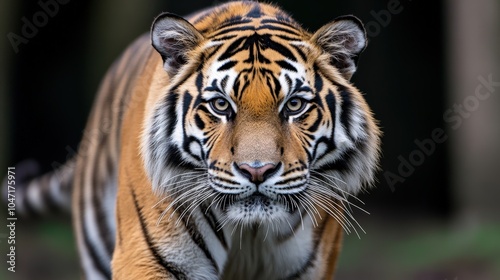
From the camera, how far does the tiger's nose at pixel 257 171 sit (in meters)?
2.69

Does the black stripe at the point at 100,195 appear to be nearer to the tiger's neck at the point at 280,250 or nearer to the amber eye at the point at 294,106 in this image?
the tiger's neck at the point at 280,250

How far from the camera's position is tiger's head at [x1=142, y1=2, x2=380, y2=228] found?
2.77m

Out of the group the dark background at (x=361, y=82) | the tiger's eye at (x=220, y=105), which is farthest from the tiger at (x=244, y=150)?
the dark background at (x=361, y=82)

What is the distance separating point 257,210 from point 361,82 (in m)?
5.09

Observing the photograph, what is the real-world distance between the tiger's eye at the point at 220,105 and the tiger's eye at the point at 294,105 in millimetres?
197

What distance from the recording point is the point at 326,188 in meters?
3.01

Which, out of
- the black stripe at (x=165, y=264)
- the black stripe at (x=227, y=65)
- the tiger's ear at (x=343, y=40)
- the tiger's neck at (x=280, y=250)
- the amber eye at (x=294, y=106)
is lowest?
the tiger's neck at (x=280, y=250)

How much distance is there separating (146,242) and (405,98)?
5.07 m

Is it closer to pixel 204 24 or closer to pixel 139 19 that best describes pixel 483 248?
pixel 139 19

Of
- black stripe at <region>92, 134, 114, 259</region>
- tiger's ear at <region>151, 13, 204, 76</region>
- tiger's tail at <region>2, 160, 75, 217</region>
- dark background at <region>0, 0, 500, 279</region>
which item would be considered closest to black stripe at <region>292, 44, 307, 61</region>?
tiger's ear at <region>151, 13, 204, 76</region>

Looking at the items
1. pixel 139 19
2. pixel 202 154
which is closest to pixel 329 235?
pixel 202 154

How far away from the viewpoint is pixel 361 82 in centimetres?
775

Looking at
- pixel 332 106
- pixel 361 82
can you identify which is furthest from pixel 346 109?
pixel 361 82

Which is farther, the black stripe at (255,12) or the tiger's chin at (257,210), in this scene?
the black stripe at (255,12)
